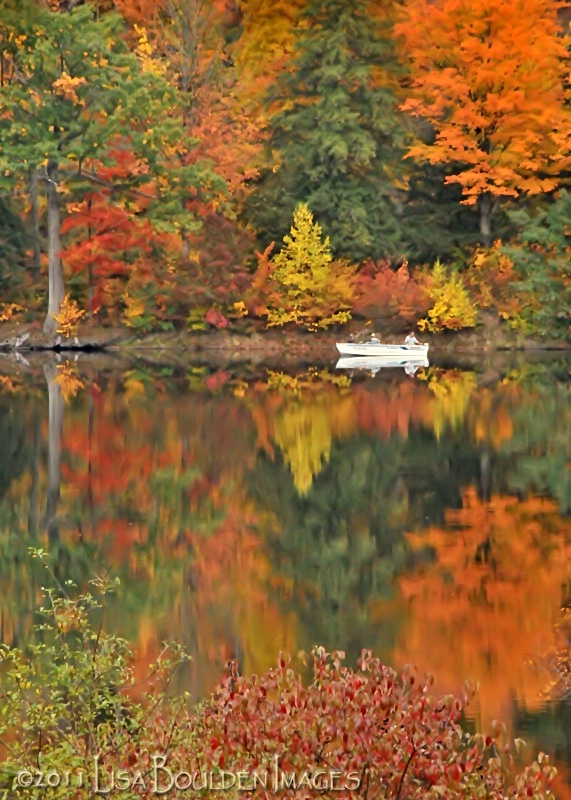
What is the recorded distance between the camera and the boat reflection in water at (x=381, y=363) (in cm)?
4438

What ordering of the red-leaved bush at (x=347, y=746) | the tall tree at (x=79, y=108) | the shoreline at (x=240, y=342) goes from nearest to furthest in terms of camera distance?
the red-leaved bush at (x=347, y=746)
the tall tree at (x=79, y=108)
the shoreline at (x=240, y=342)

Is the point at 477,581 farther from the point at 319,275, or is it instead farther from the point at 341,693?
the point at 319,275

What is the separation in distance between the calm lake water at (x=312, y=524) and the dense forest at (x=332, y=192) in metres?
16.0

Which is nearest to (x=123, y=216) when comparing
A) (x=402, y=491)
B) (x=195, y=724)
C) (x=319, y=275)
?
(x=319, y=275)

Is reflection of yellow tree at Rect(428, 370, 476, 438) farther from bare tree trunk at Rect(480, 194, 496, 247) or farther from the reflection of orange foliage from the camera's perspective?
bare tree trunk at Rect(480, 194, 496, 247)

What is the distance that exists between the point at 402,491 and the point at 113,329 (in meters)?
32.4

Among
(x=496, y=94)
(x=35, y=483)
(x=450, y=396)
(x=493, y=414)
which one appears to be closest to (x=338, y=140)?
(x=496, y=94)

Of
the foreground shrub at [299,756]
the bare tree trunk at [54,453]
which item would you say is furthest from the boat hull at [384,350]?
the foreground shrub at [299,756]

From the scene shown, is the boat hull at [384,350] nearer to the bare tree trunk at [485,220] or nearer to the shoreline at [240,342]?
the shoreline at [240,342]

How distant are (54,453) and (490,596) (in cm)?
1133

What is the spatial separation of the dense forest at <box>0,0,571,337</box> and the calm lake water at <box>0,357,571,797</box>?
16.0m

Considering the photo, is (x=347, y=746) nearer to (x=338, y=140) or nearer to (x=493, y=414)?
(x=493, y=414)

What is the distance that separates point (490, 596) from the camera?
46.8 ft

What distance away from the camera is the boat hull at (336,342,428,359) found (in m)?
47.4
